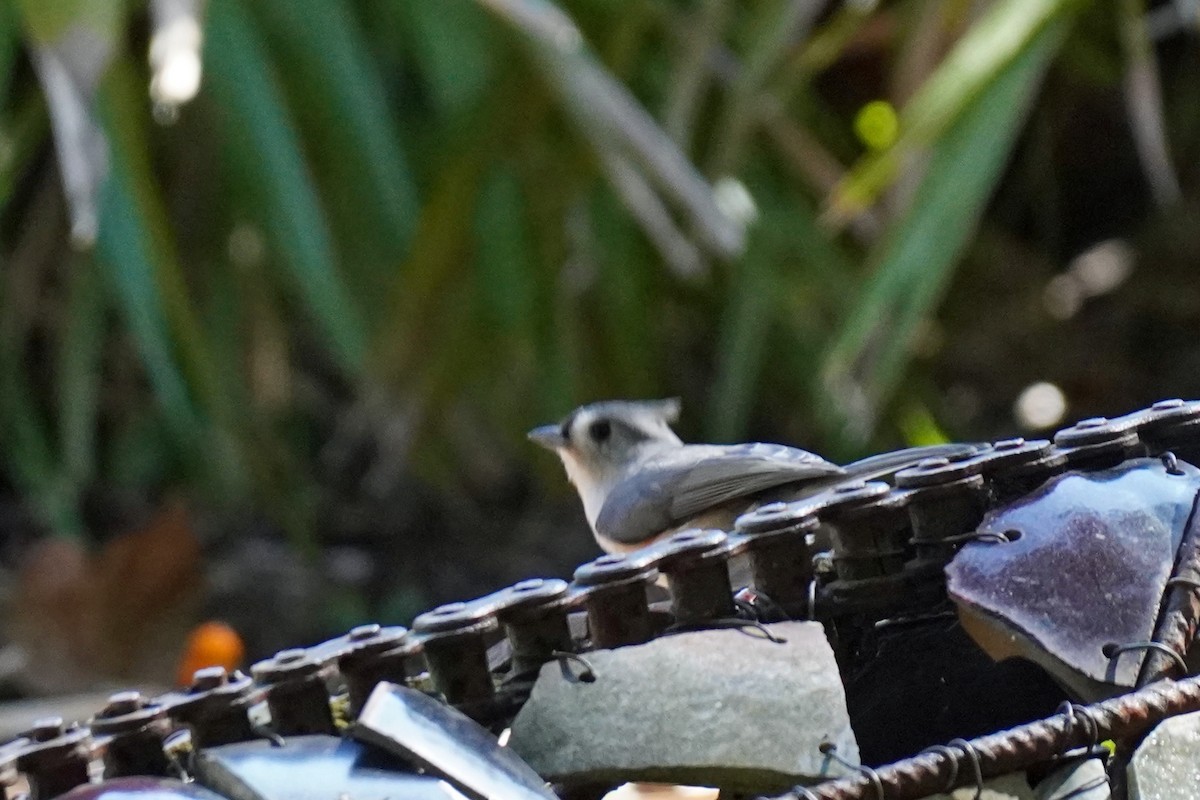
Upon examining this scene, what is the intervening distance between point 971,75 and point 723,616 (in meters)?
1.42

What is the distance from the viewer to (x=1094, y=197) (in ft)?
12.9

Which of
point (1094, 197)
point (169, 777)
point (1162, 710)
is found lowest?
point (1162, 710)

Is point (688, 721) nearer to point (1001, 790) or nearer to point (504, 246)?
point (1001, 790)

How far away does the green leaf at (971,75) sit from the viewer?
2.11m

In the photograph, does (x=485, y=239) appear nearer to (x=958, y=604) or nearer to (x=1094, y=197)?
(x=1094, y=197)

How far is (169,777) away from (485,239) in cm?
215

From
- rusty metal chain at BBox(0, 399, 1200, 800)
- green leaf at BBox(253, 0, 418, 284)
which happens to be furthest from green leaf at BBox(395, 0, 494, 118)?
rusty metal chain at BBox(0, 399, 1200, 800)

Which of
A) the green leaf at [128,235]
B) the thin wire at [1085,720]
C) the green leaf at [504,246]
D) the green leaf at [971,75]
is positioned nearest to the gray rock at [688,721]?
the thin wire at [1085,720]

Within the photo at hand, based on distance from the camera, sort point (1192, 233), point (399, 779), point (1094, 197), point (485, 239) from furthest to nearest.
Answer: point (1094, 197), point (1192, 233), point (485, 239), point (399, 779)

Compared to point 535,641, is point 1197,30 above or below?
above

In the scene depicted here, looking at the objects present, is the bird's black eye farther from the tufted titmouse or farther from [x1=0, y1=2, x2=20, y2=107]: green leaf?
[x1=0, y1=2, x2=20, y2=107]: green leaf

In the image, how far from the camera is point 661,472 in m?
1.95

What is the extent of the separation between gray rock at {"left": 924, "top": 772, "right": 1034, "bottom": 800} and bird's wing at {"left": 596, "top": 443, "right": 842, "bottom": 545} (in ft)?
2.48

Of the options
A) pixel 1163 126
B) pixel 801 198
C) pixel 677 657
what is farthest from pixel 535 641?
pixel 1163 126
